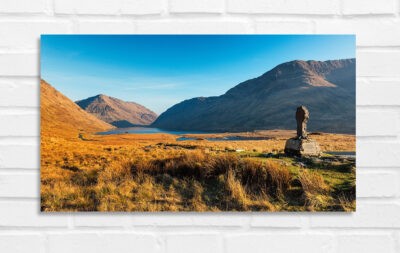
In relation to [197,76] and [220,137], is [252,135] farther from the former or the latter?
[197,76]

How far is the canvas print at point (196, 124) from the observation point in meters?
2.43

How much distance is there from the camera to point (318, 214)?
241 cm

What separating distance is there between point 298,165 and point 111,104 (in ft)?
5.77

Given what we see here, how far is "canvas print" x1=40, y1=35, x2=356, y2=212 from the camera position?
243cm

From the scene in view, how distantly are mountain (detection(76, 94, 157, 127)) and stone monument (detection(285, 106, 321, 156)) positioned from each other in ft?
4.09

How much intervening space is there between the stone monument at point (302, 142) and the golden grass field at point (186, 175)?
6 centimetres
